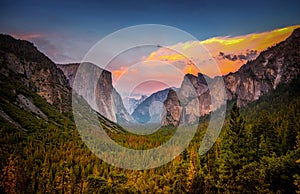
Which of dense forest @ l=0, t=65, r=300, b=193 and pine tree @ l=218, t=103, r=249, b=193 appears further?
pine tree @ l=218, t=103, r=249, b=193

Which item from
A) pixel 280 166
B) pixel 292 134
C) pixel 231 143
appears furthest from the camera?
pixel 292 134

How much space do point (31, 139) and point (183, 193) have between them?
129 metres

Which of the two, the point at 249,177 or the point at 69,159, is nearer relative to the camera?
the point at 249,177

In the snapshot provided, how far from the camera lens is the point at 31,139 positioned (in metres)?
157

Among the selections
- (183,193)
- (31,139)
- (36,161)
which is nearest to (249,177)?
(183,193)

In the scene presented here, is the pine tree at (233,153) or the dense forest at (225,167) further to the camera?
the pine tree at (233,153)

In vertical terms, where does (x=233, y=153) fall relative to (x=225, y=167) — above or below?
above

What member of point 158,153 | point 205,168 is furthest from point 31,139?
point 205,168

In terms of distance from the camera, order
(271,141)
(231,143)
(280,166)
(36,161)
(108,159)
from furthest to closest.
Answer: (108,159)
(36,161)
(271,141)
(231,143)
(280,166)

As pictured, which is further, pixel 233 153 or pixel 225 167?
pixel 233 153

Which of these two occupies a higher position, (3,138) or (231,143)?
(3,138)

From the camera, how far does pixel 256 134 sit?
48.7 metres

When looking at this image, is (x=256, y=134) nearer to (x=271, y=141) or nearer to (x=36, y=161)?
(x=271, y=141)

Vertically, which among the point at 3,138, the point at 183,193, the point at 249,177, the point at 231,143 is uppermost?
the point at 3,138
